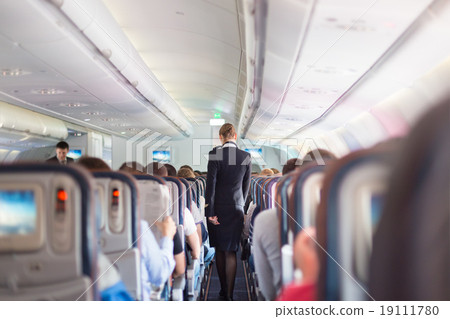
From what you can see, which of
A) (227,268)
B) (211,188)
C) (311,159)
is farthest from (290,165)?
(227,268)

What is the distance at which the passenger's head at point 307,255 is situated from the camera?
3.55ft

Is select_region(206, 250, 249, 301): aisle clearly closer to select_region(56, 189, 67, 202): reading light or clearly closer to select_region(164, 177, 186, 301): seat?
select_region(164, 177, 186, 301): seat

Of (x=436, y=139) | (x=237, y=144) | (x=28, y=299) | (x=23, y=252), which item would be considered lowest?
(x=28, y=299)

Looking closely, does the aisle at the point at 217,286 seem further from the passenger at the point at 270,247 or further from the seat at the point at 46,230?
the seat at the point at 46,230

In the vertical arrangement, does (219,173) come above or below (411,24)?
below

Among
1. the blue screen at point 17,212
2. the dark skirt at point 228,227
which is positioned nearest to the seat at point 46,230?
the blue screen at point 17,212

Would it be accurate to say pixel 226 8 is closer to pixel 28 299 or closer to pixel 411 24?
pixel 411 24

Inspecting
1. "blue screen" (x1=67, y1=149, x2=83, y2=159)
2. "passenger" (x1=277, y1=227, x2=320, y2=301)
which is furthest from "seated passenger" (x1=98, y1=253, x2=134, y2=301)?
"passenger" (x1=277, y1=227, x2=320, y2=301)

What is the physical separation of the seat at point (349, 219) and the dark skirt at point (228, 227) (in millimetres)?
3074
